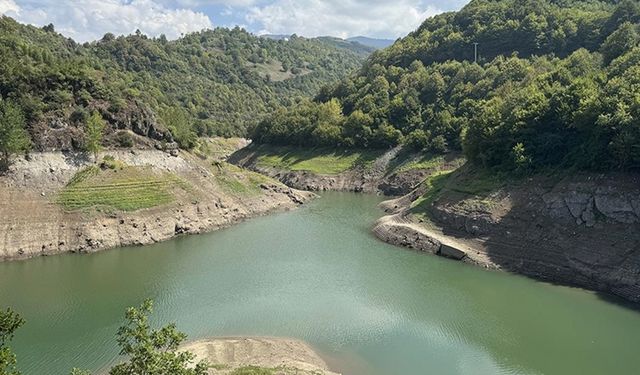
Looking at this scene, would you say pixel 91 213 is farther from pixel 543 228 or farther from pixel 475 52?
pixel 475 52

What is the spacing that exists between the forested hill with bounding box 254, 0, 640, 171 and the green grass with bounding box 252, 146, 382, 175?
2.27m

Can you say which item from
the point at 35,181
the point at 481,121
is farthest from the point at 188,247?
the point at 481,121

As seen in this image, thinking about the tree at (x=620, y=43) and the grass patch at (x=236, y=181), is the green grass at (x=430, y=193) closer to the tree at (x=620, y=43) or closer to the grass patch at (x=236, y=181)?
the grass patch at (x=236, y=181)

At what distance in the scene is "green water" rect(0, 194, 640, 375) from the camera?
92.6 ft

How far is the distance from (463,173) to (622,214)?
19.3 meters

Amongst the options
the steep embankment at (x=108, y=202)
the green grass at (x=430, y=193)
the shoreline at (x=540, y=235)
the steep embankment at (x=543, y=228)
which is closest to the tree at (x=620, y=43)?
the green grass at (x=430, y=193)

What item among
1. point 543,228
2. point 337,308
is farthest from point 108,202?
point 543,228

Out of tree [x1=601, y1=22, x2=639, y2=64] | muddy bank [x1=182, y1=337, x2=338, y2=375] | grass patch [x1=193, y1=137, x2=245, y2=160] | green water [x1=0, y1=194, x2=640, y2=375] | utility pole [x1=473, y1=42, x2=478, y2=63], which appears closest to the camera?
muddy bank [x1=182, y1=337, x2=338, y2=375]

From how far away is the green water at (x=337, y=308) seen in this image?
28.2 m

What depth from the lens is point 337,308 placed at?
115 ft

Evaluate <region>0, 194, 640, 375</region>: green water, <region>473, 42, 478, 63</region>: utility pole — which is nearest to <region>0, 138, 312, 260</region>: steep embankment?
<region>0, 194, 640, 375</region>: green water

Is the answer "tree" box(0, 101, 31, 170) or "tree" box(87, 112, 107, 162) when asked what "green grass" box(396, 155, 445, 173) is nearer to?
"tree" box(87, 112, 107, 162)

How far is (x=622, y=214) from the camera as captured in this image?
40.6 metres

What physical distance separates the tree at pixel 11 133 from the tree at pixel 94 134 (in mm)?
5863
